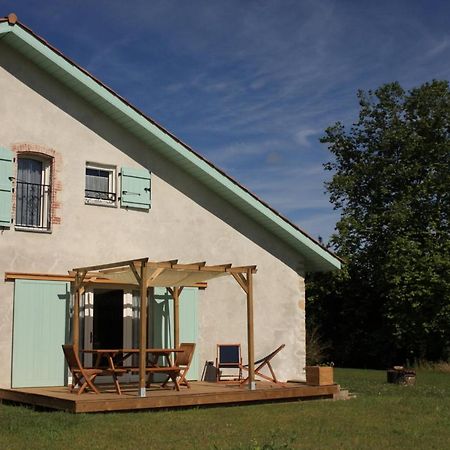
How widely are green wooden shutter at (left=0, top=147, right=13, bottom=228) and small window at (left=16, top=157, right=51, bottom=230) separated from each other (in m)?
0.32

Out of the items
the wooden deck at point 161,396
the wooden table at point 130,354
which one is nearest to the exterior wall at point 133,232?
the wooden deck at point 161,396

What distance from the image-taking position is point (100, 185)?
49.0 feet

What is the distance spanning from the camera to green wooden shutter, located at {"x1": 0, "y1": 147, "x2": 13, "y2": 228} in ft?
44.3

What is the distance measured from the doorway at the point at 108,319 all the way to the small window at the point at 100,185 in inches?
70.1

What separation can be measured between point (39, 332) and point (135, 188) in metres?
3.41

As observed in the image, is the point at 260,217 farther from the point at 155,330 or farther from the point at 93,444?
the point at 93,444

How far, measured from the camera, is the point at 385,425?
10.7 metres

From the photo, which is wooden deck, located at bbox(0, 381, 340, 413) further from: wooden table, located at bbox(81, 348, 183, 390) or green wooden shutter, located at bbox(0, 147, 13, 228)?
green wooden shutter, located at bbox(0, 147, 13, 228)

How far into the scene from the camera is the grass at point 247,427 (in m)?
8.85

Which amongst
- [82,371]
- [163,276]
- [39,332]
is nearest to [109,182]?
[163,276]

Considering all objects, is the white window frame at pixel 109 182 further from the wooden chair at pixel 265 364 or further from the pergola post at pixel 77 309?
the wooden chair at pixel 265 364

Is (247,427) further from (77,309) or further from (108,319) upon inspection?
(108,319)

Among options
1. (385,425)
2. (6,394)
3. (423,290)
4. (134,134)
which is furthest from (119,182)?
(423,290)

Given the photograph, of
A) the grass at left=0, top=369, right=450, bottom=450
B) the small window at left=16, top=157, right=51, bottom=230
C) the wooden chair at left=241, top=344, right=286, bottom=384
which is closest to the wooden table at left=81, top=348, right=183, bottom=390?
the grass at left=0, top=369, right=450, bottom=450
